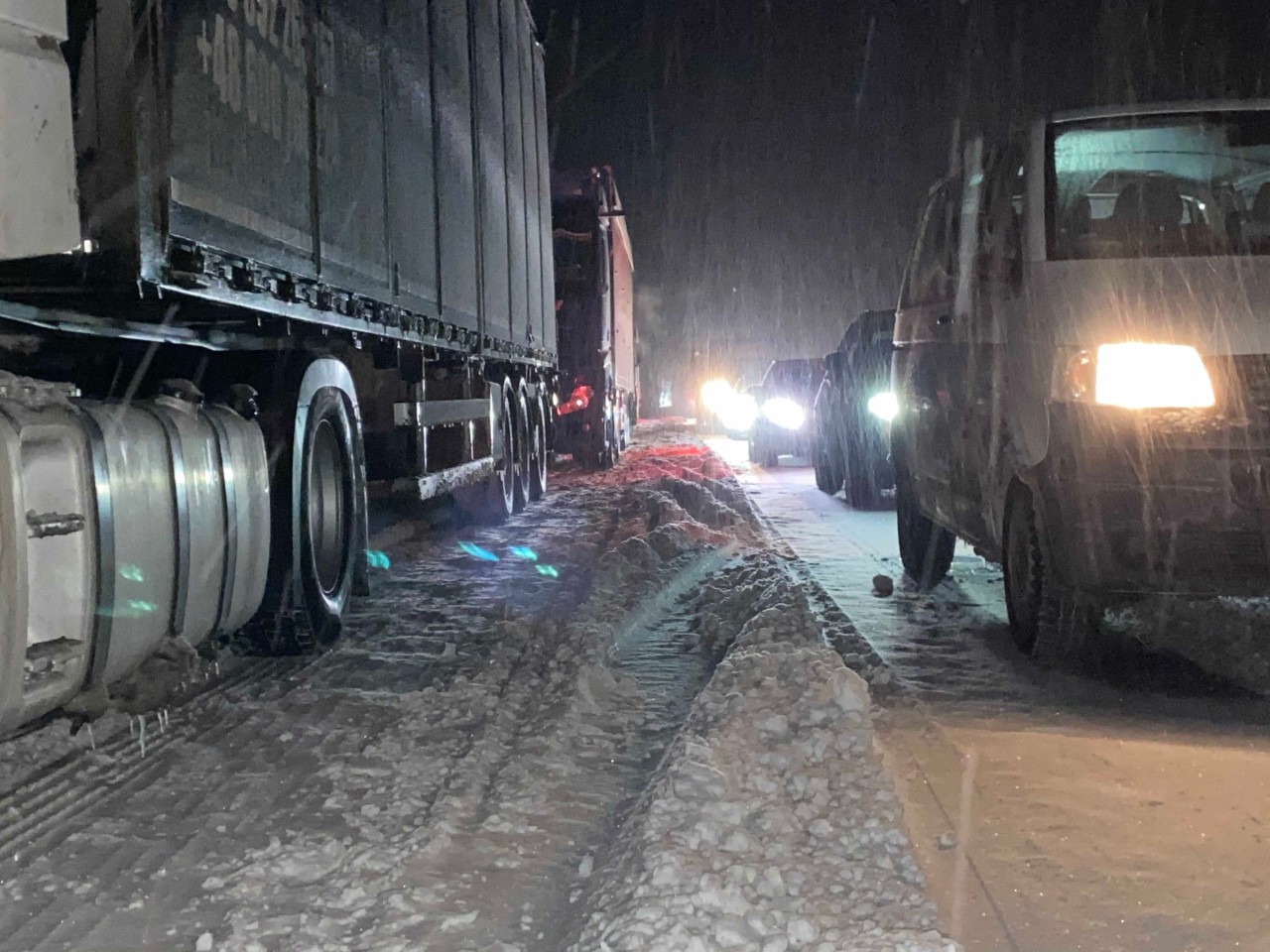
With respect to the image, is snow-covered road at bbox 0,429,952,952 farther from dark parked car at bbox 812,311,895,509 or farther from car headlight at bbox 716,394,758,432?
car headlight at bbox 716,394,758,432

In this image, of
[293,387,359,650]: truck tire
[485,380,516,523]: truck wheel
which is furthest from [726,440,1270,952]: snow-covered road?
[485,380,516,523]: truck wheel

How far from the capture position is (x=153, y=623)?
4281mm

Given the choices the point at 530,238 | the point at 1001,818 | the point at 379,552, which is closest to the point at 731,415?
the point at 530,238

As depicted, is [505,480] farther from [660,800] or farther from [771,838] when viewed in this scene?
[771,838]

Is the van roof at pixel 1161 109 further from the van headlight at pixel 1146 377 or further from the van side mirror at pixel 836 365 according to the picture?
the van side mirror at pixel 836 365

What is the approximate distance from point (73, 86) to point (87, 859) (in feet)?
7.75

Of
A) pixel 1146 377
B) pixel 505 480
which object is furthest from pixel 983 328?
pixel 505 480

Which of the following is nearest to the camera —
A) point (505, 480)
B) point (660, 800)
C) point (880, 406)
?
point (660, 800)

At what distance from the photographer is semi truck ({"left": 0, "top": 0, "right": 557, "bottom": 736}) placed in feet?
11.4

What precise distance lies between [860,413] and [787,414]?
595 centimetres

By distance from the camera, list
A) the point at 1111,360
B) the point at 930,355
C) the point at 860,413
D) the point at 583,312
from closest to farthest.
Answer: the point at 1111,360
the point at 930,355
the point at 860,413
the point at 583,312

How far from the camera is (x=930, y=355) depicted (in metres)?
7.02

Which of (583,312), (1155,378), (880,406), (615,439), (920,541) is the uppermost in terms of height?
(583,312)

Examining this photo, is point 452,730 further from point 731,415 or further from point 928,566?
point 731,415
